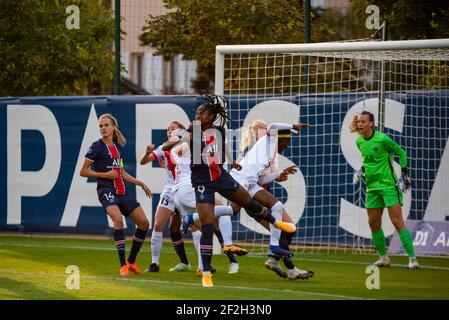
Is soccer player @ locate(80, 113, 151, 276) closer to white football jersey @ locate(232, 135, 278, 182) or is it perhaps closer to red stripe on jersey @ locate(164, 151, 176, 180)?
red stripe on jersey @ locate(164, 151, 176, 180)

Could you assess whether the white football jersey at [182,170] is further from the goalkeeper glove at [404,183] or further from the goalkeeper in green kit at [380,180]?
the goalkeeper glove at [404,183]

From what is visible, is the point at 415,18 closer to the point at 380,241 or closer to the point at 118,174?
the point at 380,241

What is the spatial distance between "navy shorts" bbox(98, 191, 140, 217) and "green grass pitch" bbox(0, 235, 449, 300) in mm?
869

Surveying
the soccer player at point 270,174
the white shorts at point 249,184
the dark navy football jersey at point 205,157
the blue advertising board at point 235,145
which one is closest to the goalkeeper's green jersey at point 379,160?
the soccer player at point 270,174

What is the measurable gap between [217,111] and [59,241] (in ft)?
26.2

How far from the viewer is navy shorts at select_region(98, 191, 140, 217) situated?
49.2 ft

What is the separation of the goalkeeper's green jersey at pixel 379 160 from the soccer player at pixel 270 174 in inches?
57.7

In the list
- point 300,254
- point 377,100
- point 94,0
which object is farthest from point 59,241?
point 94,0

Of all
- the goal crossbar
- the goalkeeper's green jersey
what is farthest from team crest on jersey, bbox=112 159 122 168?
the goalkeeper's green jersey

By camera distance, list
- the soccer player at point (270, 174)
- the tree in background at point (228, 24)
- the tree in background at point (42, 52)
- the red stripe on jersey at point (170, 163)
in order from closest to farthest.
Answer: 1. the soccer player at point (270, 174)
2. the red stripe on jersey at point (170, 163)
3. the tree in background at point (228, 24)
4. the tree in background at point (42, 52)

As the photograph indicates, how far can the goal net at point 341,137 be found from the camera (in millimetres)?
18609

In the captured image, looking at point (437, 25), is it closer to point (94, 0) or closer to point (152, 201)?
point (152, 201)

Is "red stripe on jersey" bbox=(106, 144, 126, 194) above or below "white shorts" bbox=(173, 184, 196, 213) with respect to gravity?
above
